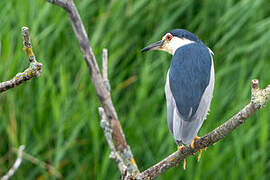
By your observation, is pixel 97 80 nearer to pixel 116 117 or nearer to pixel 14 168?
pixel 116 117

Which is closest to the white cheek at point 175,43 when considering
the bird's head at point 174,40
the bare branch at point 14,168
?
the bird's head at point 174,40

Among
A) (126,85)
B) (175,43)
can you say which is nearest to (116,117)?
(175,43)

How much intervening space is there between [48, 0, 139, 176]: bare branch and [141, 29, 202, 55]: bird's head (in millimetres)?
940

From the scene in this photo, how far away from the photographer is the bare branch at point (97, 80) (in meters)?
1.10

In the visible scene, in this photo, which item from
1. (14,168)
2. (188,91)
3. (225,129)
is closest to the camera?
(225,129)

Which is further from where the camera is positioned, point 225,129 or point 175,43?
point 175,43

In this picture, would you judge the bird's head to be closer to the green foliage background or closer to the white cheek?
the white cheek

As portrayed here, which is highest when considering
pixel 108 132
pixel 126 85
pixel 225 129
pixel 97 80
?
pixel 126 85

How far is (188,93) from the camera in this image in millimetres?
1868

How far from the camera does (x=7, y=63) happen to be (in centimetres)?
293

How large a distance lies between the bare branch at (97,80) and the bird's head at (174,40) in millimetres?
940

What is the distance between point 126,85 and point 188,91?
1.23 meters

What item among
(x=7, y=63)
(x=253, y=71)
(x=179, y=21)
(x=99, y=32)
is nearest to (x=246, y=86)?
(x=253, y=71)

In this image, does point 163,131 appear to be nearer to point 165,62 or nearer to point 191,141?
point 165,62
